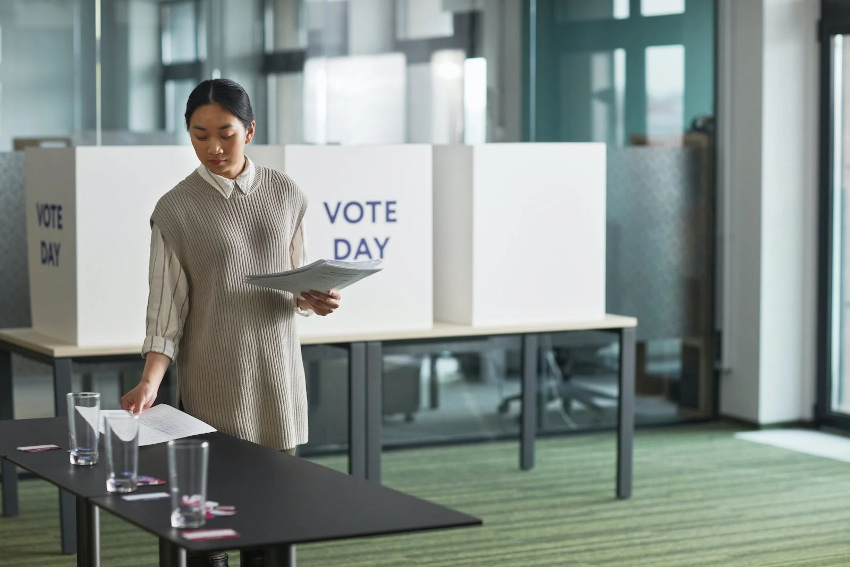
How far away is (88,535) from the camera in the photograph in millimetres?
2705

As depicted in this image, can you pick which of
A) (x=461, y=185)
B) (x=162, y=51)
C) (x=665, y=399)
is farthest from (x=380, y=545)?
(x=665, y=399)

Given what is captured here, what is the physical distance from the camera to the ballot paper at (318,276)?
2770mm

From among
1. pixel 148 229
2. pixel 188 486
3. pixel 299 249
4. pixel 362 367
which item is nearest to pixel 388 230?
pixel 362 367

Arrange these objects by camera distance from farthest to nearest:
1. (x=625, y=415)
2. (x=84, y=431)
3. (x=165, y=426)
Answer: (x=625, y=415), (x=165, y=426), (x=84, y=431)

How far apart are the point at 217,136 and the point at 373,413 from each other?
187 cm

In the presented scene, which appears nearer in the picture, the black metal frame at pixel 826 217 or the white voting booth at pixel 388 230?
the white voting booth at pixel 388 230

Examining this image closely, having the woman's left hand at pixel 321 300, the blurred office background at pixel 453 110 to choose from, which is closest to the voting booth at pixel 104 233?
the blurred office background at pixel 453 110

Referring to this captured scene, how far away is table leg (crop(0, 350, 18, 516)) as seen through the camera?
4.80 meters

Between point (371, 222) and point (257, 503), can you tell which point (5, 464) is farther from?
point (257, 503)

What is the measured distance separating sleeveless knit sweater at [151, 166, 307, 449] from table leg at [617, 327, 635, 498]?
7.75ft

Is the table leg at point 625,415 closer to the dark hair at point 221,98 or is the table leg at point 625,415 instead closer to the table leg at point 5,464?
the table leg at point 5,464

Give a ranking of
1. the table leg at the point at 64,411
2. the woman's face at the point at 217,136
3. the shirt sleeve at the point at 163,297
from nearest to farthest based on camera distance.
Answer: the woman's face at the point at 217,136 < the shirt sleeve at the point at 163,297 < the table leg at the point at 64,411

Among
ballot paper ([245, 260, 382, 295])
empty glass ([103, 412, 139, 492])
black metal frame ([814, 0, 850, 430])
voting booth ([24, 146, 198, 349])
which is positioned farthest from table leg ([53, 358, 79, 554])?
black metal frame ([814, 0, 850, 430])

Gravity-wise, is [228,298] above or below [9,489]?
above
